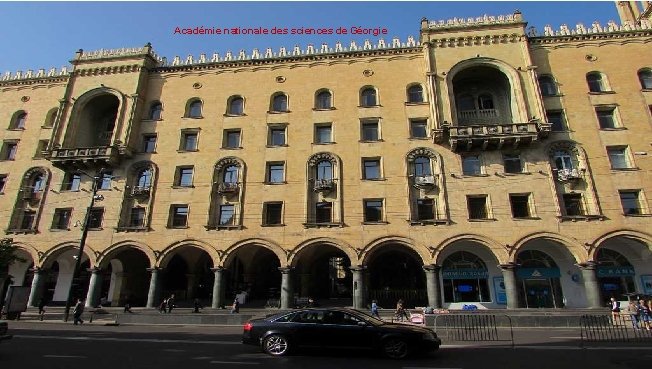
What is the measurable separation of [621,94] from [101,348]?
37141 mm

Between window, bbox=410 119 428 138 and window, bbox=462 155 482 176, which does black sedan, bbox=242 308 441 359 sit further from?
window, bbox=410 119 428 138

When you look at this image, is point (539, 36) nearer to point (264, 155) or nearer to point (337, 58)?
point (337, 58)

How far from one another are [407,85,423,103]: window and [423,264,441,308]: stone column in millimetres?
14039

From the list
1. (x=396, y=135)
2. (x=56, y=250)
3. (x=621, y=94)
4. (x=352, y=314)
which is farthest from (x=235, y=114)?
(x=621, y=94)

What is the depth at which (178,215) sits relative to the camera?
30203 mm

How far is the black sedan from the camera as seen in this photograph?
10.6 meters

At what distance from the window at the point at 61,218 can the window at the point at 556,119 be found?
129 ft

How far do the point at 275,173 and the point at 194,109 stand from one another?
10.7m

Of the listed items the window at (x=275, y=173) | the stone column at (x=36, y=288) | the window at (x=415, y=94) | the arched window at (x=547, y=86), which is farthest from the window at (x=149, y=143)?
the arched window at (x=547, y=86)

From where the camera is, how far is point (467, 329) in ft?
52.1

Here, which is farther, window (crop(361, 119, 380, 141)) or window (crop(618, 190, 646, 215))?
window (crop(361, 119, 380, 141))

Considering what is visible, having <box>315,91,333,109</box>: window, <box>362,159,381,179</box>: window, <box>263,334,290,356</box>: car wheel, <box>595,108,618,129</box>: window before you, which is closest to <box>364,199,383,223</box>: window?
<box>362,159,381,179</box>: window

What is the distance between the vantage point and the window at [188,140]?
107 ft

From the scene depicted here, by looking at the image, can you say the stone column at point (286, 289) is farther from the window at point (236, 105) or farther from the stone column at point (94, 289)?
the window at point (236, 105)
